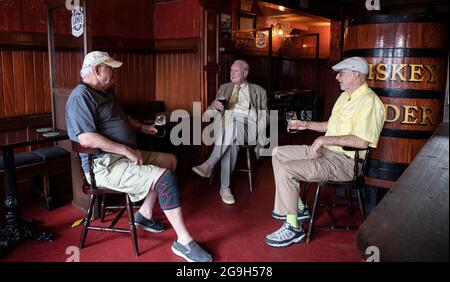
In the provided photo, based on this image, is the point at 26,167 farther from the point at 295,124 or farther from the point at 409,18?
the point at 409,18

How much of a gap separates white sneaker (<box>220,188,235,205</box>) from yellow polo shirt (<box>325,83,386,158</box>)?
1116 mm

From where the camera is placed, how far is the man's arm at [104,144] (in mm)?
2514

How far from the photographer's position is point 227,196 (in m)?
3.63

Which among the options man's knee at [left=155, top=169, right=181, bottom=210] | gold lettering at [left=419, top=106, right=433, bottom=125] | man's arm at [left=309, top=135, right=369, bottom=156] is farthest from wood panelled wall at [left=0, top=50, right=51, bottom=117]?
gold lettering at [left=419, top=106, right=433, bottom=125]

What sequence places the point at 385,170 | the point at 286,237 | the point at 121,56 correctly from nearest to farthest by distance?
the point at 286,237 → the point at 385,170 → the point at 121,56

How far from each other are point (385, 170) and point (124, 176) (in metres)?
1.95

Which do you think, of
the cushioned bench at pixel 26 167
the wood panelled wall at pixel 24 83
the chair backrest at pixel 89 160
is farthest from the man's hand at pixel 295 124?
the wood panelled wall at pixel 24 83

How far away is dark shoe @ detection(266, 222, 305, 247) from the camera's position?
2740mm

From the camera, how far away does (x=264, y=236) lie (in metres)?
2.93

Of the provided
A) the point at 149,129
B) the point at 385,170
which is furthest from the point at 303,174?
the point at 149,129

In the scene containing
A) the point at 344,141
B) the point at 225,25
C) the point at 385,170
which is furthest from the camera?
the point at 225,25

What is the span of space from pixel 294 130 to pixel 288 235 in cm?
76

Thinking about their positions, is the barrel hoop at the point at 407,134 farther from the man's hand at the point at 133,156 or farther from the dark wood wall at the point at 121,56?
the dark wood wall at the point at 121,56

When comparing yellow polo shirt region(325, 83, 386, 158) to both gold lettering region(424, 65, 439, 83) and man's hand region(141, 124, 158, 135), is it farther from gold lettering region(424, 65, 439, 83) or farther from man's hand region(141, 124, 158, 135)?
man's hand region(141, 124, 158, 135)
